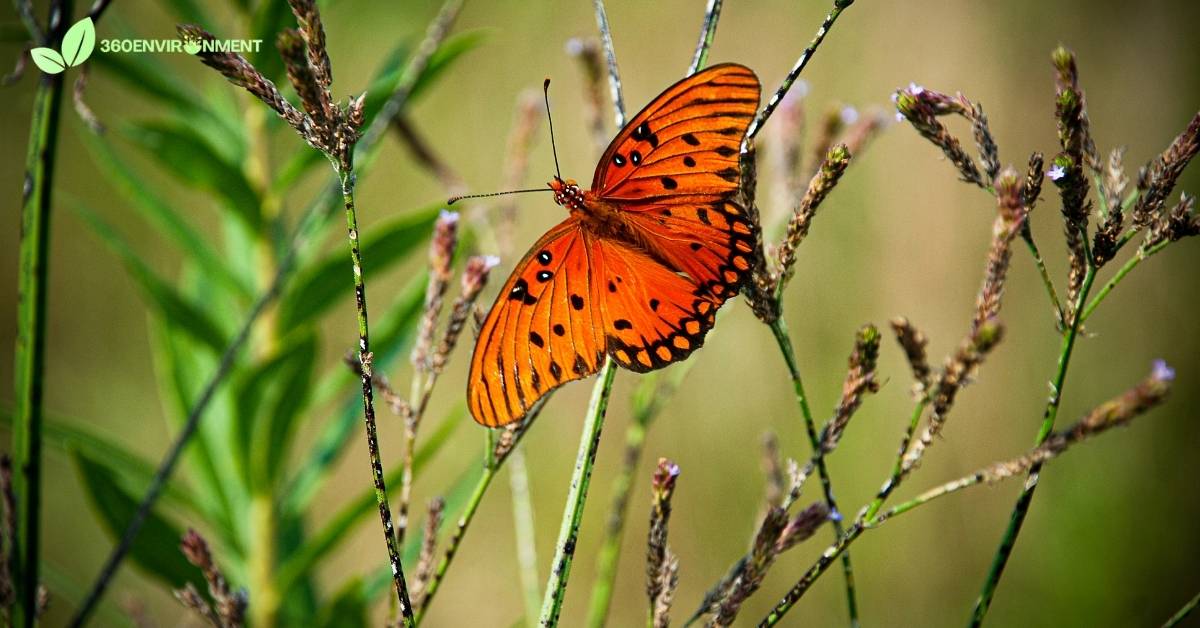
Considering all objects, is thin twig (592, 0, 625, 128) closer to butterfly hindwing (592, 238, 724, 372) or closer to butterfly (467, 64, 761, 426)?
butterfly (467, 64, 761, 426)

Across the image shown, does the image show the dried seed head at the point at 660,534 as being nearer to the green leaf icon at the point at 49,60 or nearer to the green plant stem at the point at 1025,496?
the green plant stem at the point at 1025,496

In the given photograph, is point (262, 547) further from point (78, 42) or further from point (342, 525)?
point (78, 42)

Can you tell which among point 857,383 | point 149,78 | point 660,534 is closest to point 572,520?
Answer: point 660,534

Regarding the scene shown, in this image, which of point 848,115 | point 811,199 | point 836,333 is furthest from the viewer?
point 836,333

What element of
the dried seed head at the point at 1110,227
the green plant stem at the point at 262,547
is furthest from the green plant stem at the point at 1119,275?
the green plant stem at the point at 262,547

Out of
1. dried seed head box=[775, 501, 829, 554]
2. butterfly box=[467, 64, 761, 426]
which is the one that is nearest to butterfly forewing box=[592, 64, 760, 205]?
butterfly box=[467, 64, 761, 426]

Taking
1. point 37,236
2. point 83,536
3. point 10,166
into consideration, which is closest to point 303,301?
point 37,236
